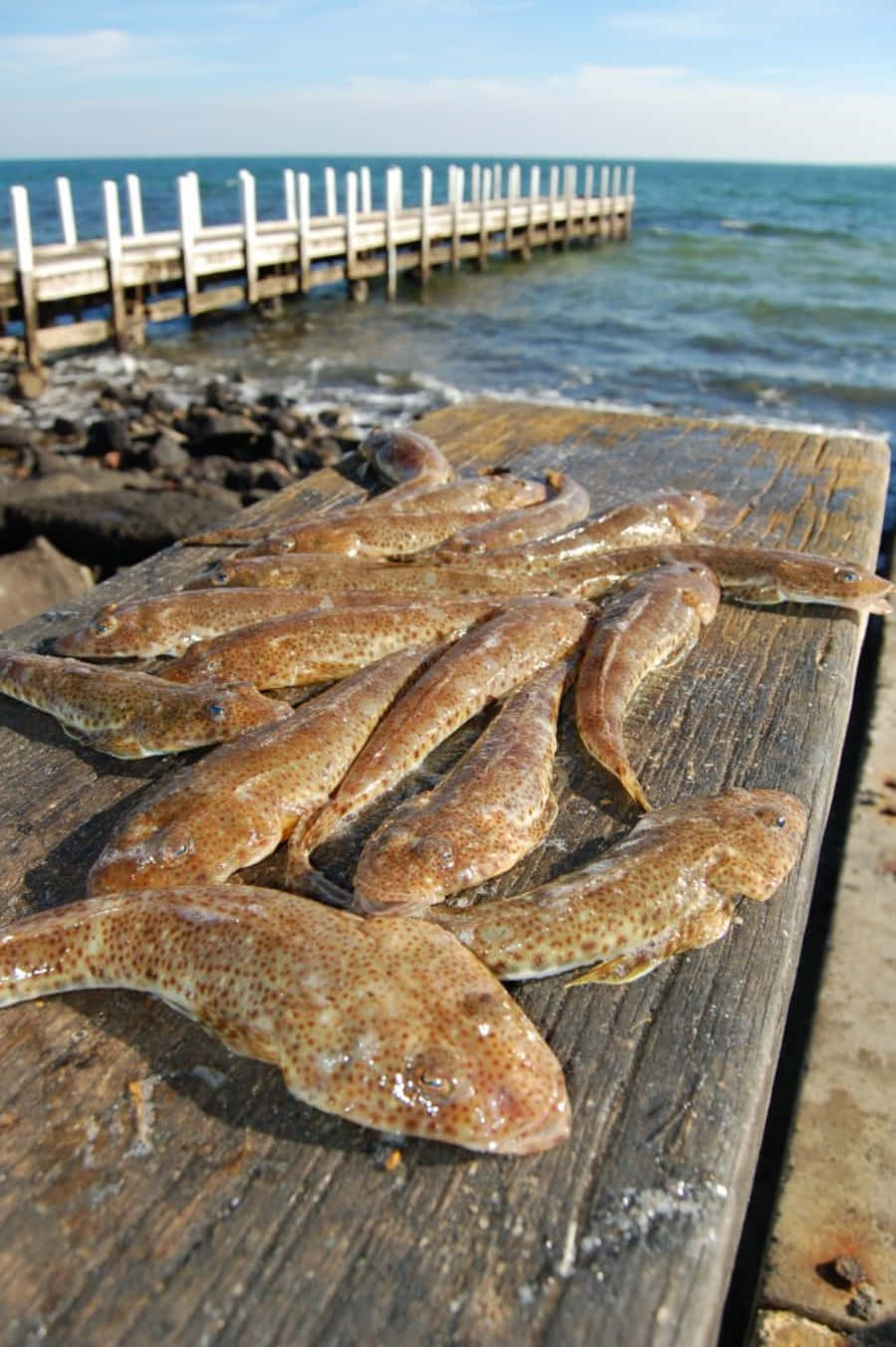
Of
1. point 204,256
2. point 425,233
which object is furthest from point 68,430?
point 425,233

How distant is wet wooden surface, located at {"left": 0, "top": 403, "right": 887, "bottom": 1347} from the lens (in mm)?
2113

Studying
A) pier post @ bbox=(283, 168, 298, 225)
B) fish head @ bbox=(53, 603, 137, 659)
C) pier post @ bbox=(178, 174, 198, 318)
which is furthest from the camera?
pier post @ bbox=(283, 168, 298, 225)

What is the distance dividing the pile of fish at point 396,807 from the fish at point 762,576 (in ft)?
0.05

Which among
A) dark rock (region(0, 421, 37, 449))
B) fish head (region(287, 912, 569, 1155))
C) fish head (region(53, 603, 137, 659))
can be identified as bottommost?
dark rock (region(0, 421, 37, 449))

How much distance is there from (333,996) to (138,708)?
191cm

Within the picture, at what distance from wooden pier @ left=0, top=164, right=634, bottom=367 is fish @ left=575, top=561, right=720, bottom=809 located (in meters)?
18.4

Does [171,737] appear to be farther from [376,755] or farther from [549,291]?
[549,291]

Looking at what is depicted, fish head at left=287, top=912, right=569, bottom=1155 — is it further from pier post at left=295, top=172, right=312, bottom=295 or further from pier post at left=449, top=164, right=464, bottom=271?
pier post at left=449, top=164, right=464, bottom=271

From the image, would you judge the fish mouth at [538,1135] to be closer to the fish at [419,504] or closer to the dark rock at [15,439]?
the fish at [419,504]

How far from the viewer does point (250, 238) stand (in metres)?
26.5

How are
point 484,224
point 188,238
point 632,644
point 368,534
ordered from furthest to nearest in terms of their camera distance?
point 484,224
point 188,238
point 368,534
point 632,644

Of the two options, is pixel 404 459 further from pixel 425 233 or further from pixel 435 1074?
pixel 425 233

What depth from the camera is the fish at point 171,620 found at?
15.7ft

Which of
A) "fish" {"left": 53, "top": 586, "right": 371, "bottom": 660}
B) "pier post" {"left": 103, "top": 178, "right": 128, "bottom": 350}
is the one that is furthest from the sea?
"fish" {"left": 53, "top": 586, "right": 371, "bottom": 660}
